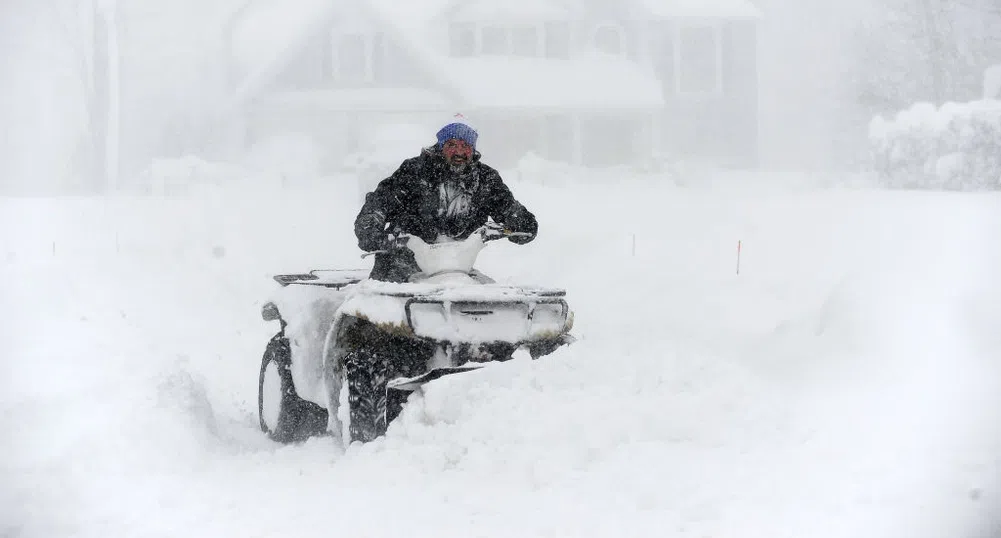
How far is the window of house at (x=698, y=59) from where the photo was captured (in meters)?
39.8

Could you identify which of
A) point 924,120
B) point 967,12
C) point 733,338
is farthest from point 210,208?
point 967,12

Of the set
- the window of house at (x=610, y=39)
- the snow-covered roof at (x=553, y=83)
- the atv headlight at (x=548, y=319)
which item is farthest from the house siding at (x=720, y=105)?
the atv headlight at (x=548, y=319)

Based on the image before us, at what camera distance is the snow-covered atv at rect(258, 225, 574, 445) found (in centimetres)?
612

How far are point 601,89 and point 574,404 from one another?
103ft

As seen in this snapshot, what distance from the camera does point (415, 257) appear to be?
273 inches

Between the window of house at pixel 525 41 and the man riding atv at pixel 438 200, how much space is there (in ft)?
106

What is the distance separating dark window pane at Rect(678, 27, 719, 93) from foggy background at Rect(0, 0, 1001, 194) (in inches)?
143

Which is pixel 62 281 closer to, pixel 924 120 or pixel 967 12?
pixel 924 120

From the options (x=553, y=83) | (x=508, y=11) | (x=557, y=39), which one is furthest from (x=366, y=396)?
(x=557, y=39)

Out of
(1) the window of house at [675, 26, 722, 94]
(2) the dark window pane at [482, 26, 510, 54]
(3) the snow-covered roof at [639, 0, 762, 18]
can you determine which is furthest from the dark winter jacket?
(1) the window of house at [675, 26, 722, 94]

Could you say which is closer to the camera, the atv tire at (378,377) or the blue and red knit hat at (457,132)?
the atv tire at (378,377)

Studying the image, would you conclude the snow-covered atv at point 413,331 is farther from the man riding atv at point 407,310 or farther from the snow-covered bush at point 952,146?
the snow-covered bush at point 952,146

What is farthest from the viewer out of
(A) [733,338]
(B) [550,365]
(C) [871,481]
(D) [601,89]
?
(D) [601,89]

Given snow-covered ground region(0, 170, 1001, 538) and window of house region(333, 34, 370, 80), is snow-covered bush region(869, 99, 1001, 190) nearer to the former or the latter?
snow-covered ground region(0, 170, 1001, 538)
